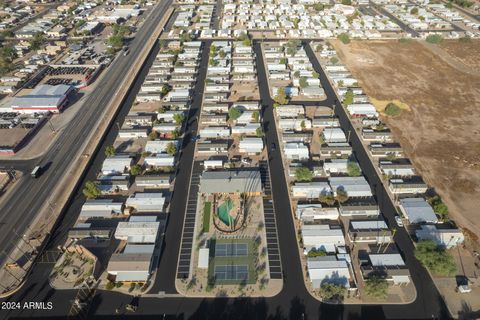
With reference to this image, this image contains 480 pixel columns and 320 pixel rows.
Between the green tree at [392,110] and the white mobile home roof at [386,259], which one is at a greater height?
the green tree at [392,110]

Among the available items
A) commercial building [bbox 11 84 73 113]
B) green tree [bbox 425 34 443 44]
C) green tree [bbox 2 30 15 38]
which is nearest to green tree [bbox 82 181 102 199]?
commercial building [bbox 11 84 73 113]

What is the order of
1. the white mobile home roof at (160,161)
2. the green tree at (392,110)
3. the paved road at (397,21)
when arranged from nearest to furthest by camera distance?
1. the white mobile home roof at (160,161)
2. the green tree at (392,110)
3. the paved road at (397,21)

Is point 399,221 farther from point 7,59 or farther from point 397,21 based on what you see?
point 7,59

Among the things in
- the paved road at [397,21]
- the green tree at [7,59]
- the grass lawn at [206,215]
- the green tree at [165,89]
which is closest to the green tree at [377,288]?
the grass lawn at [206,215]

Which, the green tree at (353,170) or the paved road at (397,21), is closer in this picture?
the green tree at (353,170)

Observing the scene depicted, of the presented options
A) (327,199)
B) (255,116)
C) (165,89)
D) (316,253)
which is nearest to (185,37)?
(165,89)

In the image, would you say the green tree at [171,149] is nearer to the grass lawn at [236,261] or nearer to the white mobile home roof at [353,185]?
the grass lawn at [236,261]
